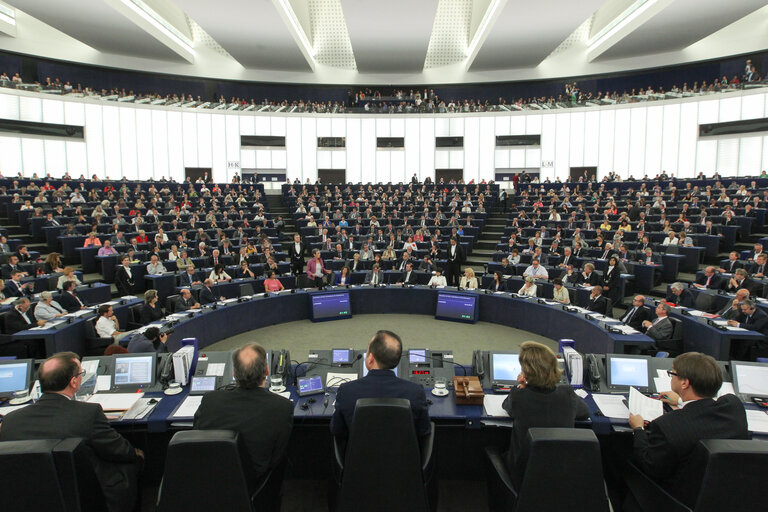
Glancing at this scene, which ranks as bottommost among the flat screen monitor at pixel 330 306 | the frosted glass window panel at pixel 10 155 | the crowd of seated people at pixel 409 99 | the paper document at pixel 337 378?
the flat screen monitor at pixel 330 306

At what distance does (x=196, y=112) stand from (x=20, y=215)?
537 inches

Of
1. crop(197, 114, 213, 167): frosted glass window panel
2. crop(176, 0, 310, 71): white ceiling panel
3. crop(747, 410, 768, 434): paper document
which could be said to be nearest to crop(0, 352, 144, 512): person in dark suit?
crop(747, 410, 768, 434): paper document

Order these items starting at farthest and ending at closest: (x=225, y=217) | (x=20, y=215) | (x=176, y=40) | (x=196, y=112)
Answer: (x=196, y=112) < (x=176, y=40) < (x=225, y=217) < (x=20, y=215)

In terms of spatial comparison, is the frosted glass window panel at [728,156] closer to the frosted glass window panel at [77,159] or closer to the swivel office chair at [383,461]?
the swivel office chair at [383,461]

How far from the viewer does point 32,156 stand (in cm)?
2098

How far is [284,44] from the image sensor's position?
855 inches

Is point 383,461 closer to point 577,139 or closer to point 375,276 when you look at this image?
point 375,276

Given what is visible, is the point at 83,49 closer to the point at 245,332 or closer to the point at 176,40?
the point at 176,40

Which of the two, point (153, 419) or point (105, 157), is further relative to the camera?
point (105, 157)

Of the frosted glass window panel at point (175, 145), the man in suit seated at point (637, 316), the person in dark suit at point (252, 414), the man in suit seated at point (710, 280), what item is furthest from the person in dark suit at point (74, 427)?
the frosted glass window panel at point (175, 145)

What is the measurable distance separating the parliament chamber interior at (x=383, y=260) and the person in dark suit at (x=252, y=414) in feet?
0.06

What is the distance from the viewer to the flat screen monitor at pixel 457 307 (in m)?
9.63

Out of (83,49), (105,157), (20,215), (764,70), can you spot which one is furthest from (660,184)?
(83,49)

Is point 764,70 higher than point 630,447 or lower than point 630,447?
higher
